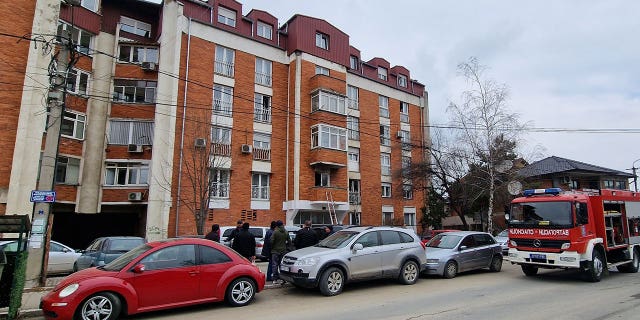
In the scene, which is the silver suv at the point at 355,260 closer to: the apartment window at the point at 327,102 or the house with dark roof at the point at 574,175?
the apartment window at the point at 327,102

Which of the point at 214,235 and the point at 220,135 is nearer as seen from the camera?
the point at 214,235

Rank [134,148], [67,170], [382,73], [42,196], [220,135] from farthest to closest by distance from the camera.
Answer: [382,73] → [220,135] → [134,148] → [67,170] → [42,196]

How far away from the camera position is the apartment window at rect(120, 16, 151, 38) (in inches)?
1019

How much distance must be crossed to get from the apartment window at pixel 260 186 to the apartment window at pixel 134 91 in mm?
7690

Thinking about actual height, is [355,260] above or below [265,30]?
below

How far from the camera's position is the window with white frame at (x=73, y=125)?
22.1 metres

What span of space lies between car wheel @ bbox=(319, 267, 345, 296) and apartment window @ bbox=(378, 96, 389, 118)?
83.8ft

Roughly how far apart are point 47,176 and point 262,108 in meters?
16.9

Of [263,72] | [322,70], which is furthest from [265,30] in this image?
[322,70]

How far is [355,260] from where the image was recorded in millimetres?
10094

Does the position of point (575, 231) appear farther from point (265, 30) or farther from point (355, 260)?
point (265, 30)

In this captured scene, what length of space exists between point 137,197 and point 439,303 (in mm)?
18536

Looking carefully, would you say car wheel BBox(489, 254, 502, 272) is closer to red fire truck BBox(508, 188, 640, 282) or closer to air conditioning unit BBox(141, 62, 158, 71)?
red fire truck BBox(508, 188, 640, 282)

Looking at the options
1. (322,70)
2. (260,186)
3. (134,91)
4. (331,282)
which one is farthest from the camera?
(322,70)
